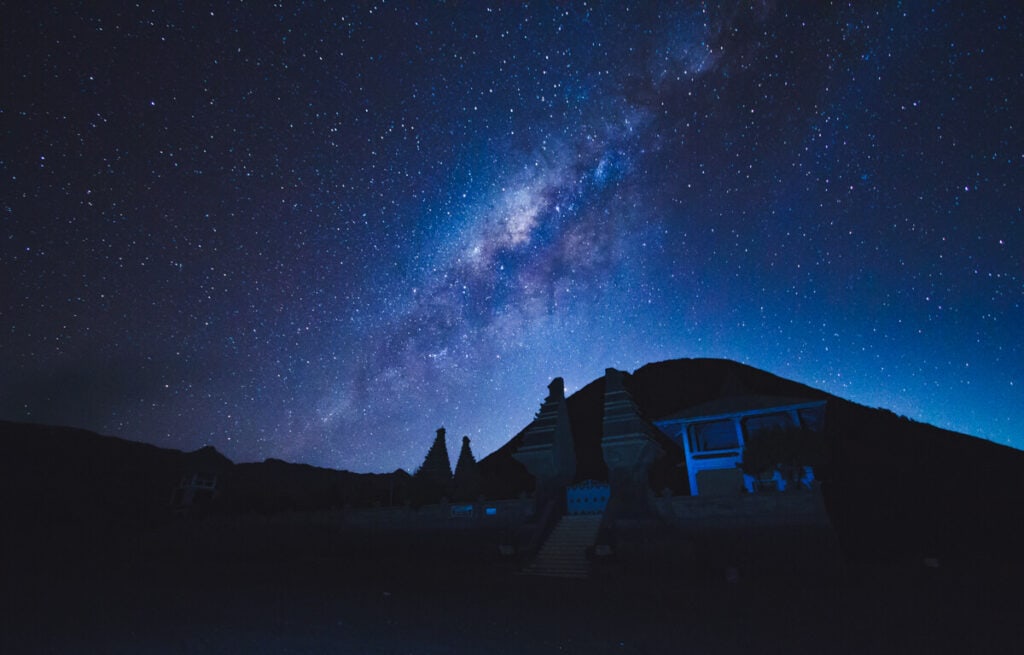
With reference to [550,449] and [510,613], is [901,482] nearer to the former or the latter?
[550,449]

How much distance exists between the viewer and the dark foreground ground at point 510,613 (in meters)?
8.02

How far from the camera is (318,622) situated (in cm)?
981

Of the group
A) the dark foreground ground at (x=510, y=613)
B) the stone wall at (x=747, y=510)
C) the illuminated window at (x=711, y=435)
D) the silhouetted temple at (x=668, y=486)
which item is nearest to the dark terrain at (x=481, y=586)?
the dark foreground ground at (x=510, y=613)

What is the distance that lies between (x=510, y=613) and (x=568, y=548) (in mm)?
8586

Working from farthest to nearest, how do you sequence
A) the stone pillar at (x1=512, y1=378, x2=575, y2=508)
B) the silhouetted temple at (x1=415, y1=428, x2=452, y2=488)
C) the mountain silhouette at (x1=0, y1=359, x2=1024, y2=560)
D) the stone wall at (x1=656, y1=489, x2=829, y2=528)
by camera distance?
1. the silhouetted temple at (x1=415, y1=428, x2=452, y2=488)
2. the mountain silhouette at (x1=0, y1=359, x2=1024, y2=560)
3. the stone pillar at (x1=512, y1=378, x2=575, y2=508)
4. the stone wall at (x1=656, y1=489, x2=829, y2=528)

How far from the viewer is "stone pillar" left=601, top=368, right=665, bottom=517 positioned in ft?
63.0

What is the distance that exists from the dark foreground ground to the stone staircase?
3.58ft

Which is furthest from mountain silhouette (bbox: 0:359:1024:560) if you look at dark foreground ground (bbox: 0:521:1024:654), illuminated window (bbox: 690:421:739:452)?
dark foreground ground (bbox: 0:521:1024:654)

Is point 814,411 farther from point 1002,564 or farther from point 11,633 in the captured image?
point 11,633

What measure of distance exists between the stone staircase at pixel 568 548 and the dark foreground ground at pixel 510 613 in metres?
1.09

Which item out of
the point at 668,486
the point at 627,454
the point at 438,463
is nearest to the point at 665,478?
the point at 668,486

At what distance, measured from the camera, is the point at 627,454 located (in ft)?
67.4

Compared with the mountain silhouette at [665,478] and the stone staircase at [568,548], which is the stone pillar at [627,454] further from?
the mountain silhouette at [665,478]

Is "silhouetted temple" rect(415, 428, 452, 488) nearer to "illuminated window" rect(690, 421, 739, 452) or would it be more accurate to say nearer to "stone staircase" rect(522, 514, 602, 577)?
"stone staircase" rect(522, 514, 602, 577)
